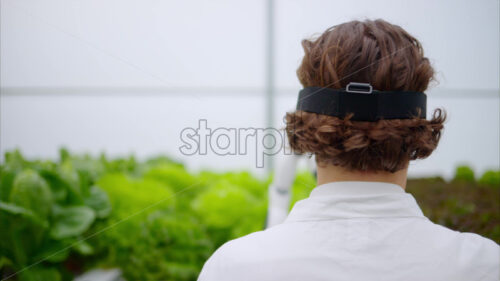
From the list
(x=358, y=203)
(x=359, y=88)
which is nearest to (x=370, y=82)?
(x=359, y=88)

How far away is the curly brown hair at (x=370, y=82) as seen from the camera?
582mm

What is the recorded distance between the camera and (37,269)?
108 centimetres

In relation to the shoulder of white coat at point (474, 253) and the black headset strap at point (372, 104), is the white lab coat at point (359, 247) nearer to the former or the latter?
the shoulder of white coat at point (474, 253)

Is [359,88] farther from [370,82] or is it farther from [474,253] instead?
[474,253]

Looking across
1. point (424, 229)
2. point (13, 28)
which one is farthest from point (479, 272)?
point (13, 28)

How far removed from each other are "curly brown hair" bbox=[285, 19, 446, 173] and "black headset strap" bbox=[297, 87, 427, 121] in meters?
0.01

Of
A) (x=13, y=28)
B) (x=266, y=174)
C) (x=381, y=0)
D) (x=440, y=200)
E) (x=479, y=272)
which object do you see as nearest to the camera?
(x=479, y=272)

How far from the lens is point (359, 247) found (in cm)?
56

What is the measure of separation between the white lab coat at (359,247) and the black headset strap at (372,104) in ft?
0.38

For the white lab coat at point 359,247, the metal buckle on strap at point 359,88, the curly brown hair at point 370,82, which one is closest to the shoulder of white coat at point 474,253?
the white lab coat at point 359,247

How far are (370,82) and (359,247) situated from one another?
26 centimetres

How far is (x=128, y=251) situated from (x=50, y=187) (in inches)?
12.2

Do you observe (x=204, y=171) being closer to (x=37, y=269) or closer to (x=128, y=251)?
(x=128, y=251)

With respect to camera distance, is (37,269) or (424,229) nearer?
(424,229)
